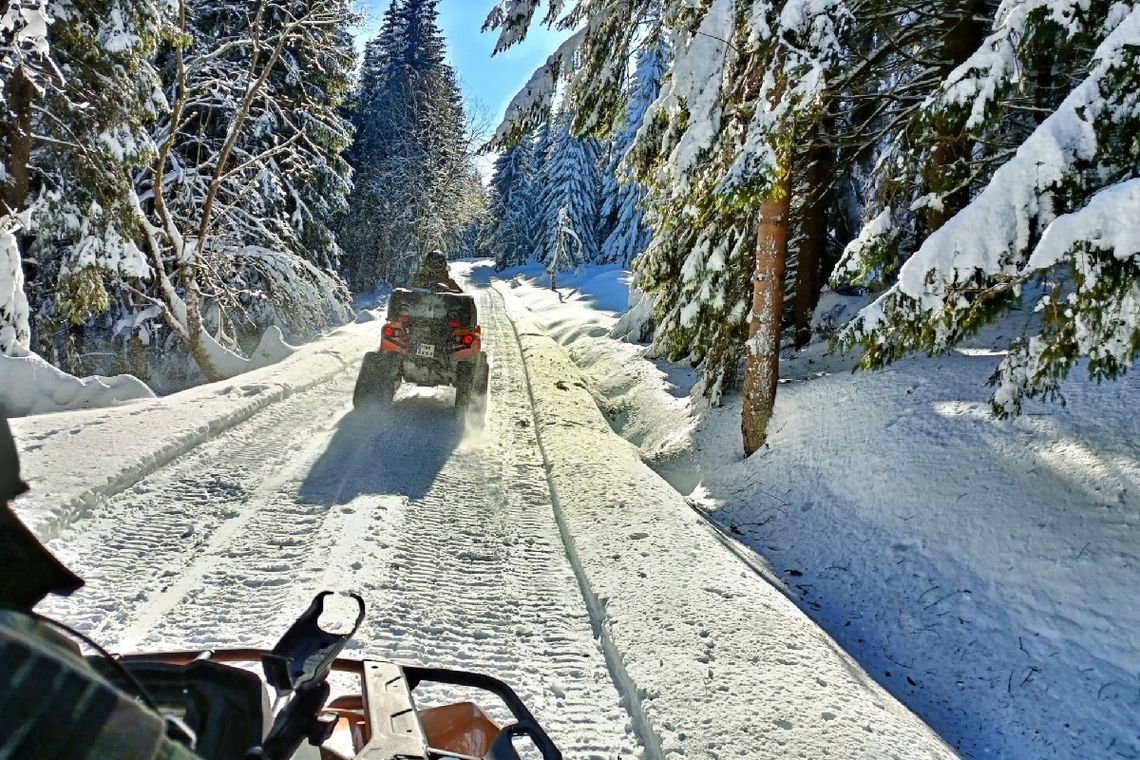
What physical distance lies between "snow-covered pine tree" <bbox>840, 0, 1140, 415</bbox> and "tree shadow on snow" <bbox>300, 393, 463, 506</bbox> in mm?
4591

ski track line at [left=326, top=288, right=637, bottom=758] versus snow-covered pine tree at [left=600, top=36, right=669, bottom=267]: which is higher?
snow-covered pine tree at [left=600, top=36, right=669, bottom=267]

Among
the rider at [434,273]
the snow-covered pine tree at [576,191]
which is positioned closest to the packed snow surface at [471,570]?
the rider at [434,273]

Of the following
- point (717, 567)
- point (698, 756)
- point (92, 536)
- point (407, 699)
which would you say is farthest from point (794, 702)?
point (92, 536)

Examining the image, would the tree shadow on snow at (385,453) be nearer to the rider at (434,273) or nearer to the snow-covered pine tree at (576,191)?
the rider at (434,273)

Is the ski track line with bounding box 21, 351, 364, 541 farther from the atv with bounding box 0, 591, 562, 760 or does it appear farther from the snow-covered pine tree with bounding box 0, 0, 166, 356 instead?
the snow-covered pine tree with bounding box 0, 0, 166, 356

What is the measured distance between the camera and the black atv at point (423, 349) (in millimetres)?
9344

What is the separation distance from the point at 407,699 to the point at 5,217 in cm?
→ 955

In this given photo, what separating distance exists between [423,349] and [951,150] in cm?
695

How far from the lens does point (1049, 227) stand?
383 cm

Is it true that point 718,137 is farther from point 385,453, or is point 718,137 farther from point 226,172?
point 226,172

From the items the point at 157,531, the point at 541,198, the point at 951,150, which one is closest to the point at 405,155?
the point at 541,198

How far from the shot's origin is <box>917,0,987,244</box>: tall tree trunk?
5.71m

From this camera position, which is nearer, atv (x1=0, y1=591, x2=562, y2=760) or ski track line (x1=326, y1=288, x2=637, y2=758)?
atv (x1=0, y1=591, x2=562, y2=760)

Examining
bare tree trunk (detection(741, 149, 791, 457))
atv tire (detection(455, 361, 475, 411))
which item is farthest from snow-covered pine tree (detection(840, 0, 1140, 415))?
atv tire (detection(455, 361, 475, 411))
